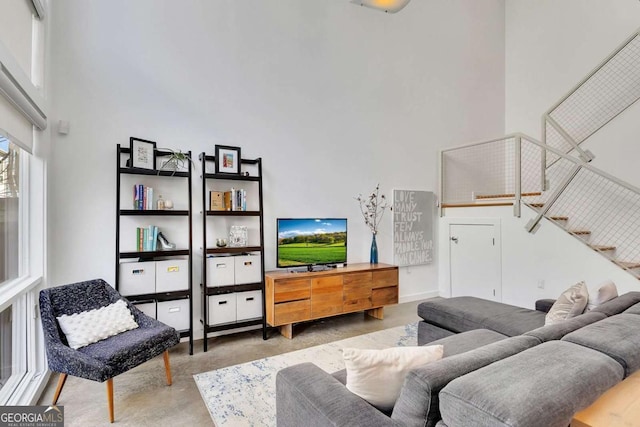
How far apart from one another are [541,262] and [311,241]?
9.87 ft

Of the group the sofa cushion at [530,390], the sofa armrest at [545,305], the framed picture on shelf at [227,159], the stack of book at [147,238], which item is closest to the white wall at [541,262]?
the sofa armrest at [545,305]

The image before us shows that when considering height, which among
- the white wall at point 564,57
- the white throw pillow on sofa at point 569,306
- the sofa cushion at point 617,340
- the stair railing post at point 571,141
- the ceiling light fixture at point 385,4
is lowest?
the white throw pillow on sofa at point 569,306

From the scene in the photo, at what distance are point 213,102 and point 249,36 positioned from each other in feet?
3.10

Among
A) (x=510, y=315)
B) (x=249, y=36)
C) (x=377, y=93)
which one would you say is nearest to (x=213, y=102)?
(x=249, y=36)

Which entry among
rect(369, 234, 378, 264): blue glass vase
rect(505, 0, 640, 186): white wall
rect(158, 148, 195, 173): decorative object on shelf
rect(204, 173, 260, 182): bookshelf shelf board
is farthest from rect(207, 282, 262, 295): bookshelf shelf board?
rect(505, 0, 640, 186): white wall

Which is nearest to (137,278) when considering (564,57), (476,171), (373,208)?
(373,208)

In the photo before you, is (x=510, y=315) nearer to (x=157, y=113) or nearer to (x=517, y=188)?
(x=517, y=188)

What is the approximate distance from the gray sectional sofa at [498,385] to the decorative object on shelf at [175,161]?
98.8 inches

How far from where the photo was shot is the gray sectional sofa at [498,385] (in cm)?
101

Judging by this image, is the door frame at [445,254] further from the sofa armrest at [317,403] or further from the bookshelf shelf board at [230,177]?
the sofa armrest at [317,403]

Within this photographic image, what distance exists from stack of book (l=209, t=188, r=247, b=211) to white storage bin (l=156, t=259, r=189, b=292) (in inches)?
26.2

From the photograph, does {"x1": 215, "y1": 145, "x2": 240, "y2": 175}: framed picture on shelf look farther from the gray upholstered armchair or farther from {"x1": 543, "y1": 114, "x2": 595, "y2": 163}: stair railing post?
{"x1": 543, "y1": 114, "x2": 595, "y2": 163}: stair railing post

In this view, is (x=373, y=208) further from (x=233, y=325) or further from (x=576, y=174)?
(x=576, y=174)

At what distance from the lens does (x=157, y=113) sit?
3506 mm
